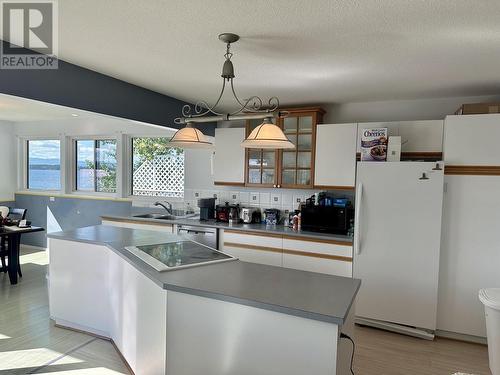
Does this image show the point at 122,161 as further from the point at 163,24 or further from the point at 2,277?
the point at 163,24

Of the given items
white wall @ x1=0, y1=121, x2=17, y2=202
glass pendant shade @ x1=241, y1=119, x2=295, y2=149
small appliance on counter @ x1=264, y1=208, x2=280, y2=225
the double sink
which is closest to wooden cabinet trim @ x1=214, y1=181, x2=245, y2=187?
small appliance on counter @ x1=264, y1=208, x2=280, y2=225

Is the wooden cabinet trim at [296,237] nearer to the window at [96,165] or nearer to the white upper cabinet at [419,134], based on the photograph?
the white upper cabinet at [419,134]

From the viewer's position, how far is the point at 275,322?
162cm

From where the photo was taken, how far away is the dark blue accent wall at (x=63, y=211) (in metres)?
5.36

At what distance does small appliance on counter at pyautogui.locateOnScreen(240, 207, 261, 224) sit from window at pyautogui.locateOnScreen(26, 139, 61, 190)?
3759mm

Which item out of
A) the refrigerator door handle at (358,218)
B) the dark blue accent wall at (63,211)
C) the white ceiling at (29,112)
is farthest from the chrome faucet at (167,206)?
the refrigerator door handle at (358,218)

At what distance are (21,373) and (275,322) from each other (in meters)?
2.03

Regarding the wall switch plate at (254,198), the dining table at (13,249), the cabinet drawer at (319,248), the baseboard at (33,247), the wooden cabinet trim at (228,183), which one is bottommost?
the baseboard at (33,247)

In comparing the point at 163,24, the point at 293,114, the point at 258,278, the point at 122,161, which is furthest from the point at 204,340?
the point at 122,161


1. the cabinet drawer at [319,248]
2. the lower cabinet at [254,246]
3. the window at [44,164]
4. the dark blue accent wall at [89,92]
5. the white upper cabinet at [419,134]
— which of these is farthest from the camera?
the window at [44,164]

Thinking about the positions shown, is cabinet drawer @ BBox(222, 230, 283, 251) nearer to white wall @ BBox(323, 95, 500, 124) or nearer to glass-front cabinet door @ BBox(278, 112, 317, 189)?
glass-front cabinet door @ BBox(278, 112, 317, 189)

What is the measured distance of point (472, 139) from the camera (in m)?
2.96

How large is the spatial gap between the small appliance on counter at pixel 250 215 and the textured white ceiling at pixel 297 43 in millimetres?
1632

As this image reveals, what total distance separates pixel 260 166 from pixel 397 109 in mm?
1695
